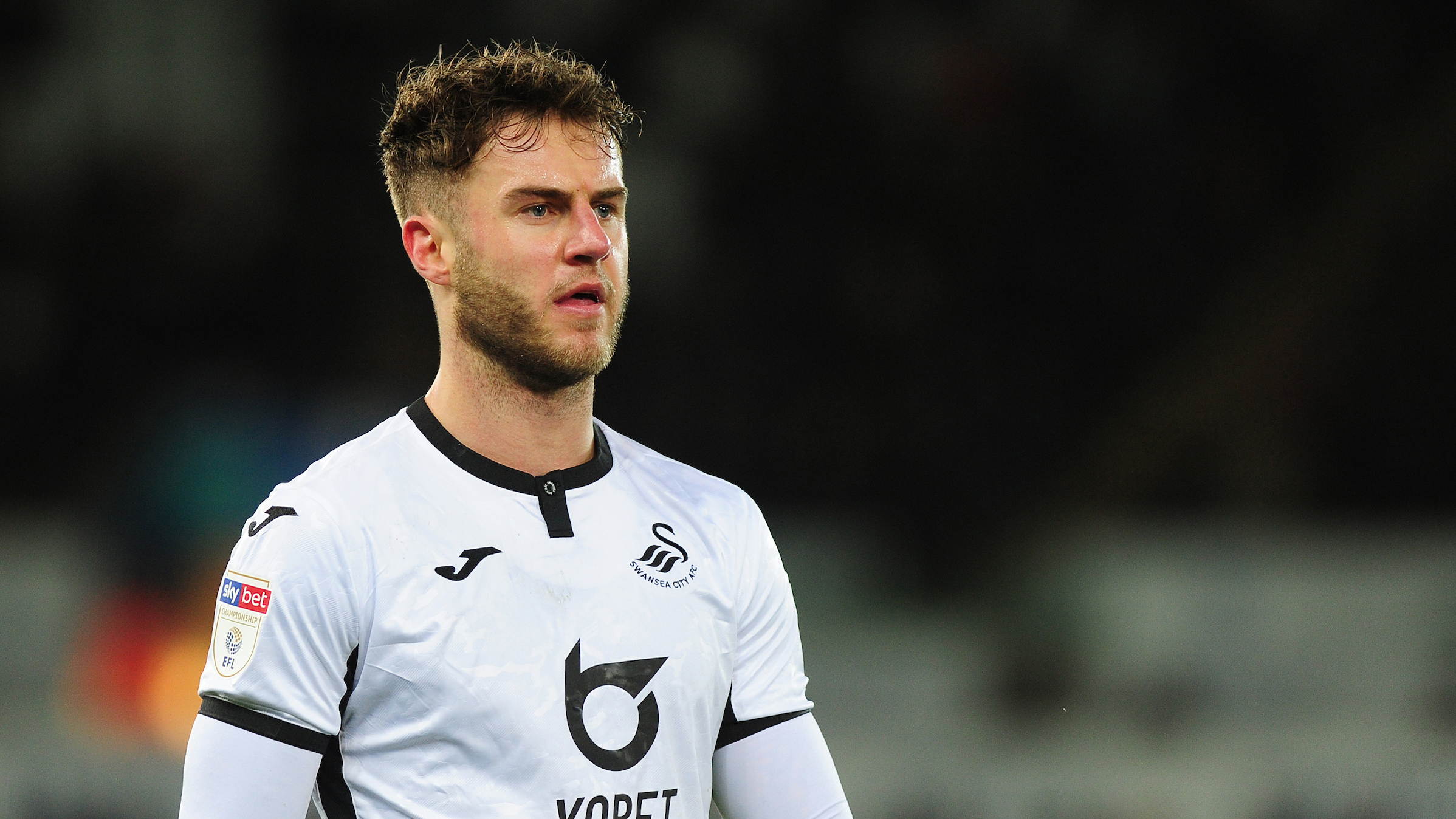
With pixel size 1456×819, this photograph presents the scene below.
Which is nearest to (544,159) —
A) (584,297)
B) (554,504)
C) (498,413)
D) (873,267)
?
(584,297)

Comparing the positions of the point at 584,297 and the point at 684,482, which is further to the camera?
the point at 684,482

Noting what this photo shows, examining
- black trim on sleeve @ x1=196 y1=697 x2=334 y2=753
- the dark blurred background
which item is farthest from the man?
the dark blurred background

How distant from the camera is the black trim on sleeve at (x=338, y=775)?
1738mm

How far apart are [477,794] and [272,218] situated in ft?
23.0

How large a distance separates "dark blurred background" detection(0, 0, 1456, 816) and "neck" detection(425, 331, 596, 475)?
557cm

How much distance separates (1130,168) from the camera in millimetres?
8547

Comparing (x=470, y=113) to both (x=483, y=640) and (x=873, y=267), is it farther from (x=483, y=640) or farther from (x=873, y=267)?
(x=873, y=267)

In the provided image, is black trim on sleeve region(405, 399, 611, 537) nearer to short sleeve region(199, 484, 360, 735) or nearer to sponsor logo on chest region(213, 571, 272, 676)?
short sleeve region(199, 484, 360, 735)

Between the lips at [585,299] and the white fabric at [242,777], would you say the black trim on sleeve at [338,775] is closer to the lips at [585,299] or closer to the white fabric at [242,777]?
the white fabric at [242,777]

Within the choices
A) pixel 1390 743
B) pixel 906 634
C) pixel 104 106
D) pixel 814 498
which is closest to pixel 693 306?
pixel 814 498

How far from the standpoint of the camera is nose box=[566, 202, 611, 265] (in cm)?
191

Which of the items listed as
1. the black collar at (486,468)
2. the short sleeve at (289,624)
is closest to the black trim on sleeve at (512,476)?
the black collar at (486,468)

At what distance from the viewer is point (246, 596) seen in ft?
5.64

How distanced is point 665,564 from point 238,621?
0.60 m
